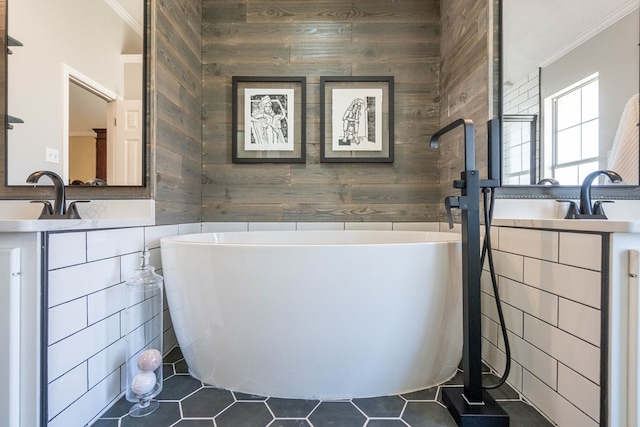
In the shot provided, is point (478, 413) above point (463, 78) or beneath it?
beneath

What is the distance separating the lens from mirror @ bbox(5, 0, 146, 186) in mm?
1416

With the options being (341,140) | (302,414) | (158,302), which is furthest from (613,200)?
(158,302)

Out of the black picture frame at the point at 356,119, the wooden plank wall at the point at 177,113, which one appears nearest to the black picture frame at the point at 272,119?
the black picture frame at the point at 356,119

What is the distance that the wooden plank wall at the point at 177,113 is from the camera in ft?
4.84

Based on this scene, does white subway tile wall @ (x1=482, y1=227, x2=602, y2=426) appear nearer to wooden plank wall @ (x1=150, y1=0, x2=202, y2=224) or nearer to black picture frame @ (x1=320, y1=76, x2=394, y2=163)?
black picture frame @ (x1=320, y1=76, x2=394, y2=163)

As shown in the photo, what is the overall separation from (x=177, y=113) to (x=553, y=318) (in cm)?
194

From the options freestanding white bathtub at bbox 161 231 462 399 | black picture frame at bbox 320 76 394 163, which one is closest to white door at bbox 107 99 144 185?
freestanding white bathtub at bbox 161 231 462 399

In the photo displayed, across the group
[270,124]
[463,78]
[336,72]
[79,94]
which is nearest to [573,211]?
[463,78]

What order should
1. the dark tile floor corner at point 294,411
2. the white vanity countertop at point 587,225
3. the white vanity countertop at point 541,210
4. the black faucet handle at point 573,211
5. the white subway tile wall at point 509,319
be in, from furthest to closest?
the white vanity countertop at point 541,210 → the black faucet handle at point 573,211 → the dark tile floor corner at point 294,411 → the white subway tile wall at point 509,319 → the white vanity countertop at point 587,225

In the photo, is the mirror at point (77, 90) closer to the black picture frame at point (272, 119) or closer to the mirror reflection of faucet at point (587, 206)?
the black picture frame at point (272, 119)

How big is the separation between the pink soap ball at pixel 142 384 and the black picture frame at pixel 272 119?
1.34 m

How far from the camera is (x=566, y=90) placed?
143cm

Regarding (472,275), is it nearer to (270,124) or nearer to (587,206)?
(587,206)

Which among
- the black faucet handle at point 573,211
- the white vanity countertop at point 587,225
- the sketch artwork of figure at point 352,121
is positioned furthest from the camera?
the sketch artwork of figure at point 352,121
